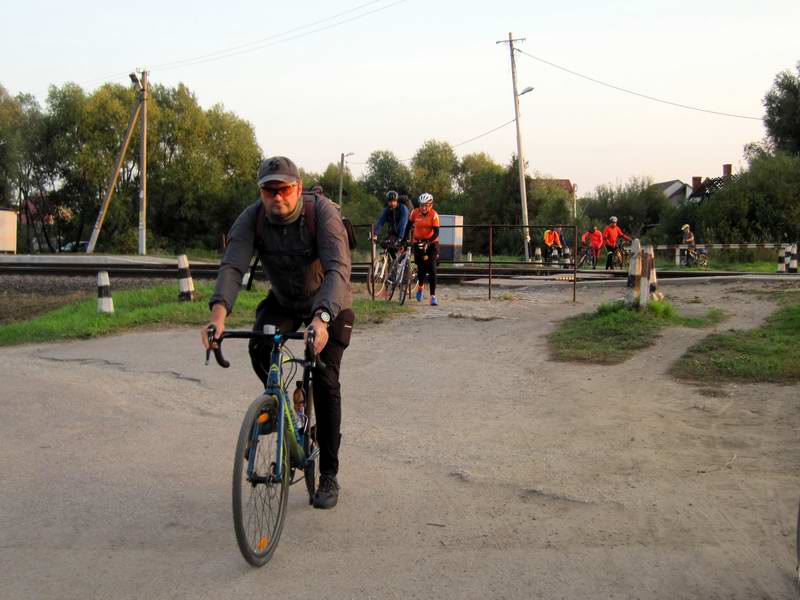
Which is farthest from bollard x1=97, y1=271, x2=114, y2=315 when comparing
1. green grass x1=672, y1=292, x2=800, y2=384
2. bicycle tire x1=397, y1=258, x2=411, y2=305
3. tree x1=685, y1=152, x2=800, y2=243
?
tree x1=685, y1=152, x2=800, y2=243

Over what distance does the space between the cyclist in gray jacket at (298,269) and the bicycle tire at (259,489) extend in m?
0.48

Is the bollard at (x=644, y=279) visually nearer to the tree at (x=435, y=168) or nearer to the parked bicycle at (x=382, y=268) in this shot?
the parked bicycle at (x=382, y=268)

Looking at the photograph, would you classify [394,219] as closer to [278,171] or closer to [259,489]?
[278,171]

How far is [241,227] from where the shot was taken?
Result: 14.9 ft

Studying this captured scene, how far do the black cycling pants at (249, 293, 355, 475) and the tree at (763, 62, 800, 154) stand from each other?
52.5m

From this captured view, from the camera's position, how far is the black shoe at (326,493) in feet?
15.3

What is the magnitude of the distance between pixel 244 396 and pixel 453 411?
195 centimetres

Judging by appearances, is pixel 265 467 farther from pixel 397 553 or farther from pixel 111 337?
pixel 111 337

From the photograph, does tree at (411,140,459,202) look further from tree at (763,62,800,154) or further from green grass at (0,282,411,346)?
green grass at (0,282,411,346)

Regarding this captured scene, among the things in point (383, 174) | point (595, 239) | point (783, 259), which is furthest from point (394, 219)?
point (383, 174)

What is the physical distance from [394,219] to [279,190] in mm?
10236

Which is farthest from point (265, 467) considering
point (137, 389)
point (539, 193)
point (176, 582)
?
point (539, 193)

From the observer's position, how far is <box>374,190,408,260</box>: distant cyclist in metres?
14.3

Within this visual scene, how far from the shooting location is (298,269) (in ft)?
15.0
